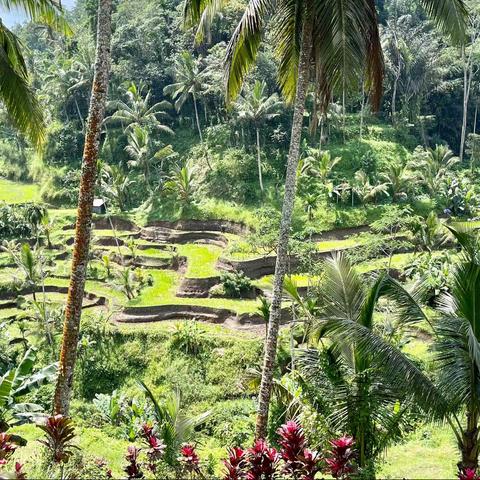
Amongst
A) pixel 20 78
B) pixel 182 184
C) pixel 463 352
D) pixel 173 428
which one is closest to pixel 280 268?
pixel 463 352

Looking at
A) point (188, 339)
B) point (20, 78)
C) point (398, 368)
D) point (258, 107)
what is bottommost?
point (188, 339)

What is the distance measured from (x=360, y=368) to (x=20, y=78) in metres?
7.00

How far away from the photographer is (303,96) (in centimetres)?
774

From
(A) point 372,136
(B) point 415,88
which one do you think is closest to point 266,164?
(A) point 372,136

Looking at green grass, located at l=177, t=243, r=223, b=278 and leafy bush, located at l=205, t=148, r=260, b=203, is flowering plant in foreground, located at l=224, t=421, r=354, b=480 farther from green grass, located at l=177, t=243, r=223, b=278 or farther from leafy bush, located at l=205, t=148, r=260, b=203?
leafy bush, located at l=205, t=148, r=260, b=203

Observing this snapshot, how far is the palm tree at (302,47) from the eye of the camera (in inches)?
285

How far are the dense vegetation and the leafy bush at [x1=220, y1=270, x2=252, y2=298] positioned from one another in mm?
86

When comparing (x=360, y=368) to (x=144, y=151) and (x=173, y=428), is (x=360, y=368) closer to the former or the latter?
(x=173, y=428)

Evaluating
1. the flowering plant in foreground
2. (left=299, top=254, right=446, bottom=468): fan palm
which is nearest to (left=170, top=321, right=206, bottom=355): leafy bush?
(left=299, top=254, right=446, bottom=468): fan palm

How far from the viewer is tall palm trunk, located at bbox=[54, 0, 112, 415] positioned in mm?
7039

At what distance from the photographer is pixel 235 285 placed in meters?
23.0

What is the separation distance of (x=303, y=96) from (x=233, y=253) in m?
18.0

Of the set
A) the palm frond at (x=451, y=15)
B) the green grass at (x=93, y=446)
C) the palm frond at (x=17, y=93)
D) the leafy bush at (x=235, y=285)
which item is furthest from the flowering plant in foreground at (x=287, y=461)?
the leafy bush at (x=235, y=285)

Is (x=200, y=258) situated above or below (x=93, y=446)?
above
